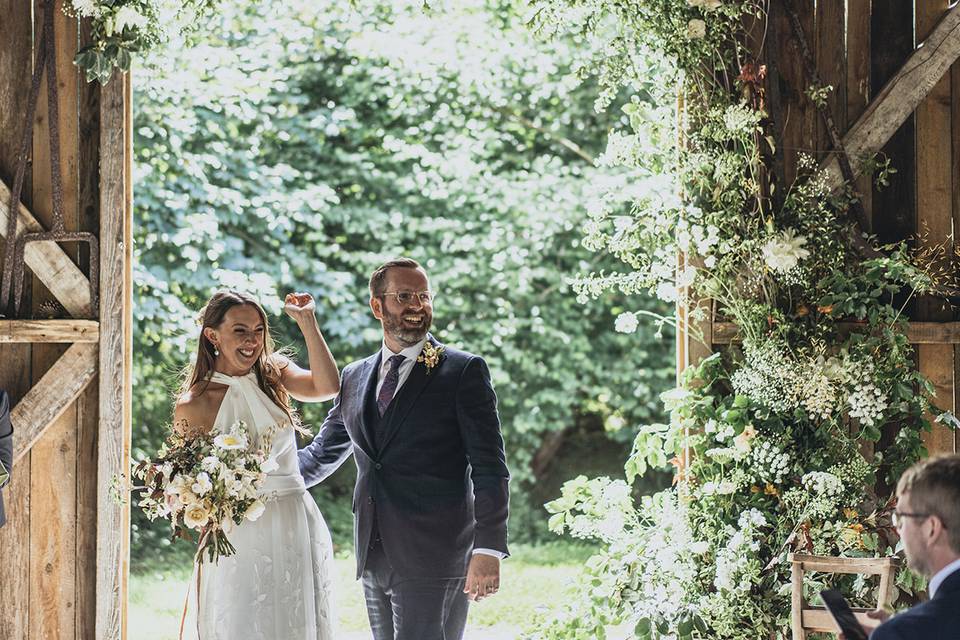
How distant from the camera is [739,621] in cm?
363

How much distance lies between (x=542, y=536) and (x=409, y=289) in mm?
5385

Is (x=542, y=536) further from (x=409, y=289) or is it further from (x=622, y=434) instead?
(x=409, y=289)

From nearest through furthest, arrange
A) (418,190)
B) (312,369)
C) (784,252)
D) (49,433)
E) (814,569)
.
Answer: (814,569) < (312,369) < (784,252) < (49,433) < (418,190)

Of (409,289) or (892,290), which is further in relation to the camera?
(892,290)

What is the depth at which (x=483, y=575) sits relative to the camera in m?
3.02

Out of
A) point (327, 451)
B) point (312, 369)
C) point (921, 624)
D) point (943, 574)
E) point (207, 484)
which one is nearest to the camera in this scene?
point (921, 624)

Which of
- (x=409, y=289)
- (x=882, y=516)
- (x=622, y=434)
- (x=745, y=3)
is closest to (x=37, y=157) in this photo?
(x=409, y=289)

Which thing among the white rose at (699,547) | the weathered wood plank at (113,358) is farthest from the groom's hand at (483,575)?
the weathered wood plank at (113,358)

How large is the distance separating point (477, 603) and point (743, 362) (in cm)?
331

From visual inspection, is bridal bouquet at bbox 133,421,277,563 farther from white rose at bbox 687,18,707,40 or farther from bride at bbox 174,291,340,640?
white rose at bbox 687,18,707,40

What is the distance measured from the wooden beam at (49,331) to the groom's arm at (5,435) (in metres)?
0.23

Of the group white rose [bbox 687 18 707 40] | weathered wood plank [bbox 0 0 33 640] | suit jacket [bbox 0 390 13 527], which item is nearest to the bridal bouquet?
suit jacket [bbox 0 390 13 527]

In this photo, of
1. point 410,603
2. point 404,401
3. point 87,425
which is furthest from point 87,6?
point 410,603

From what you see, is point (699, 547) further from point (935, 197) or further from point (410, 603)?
point (935, 197)
